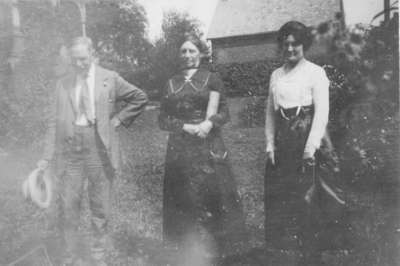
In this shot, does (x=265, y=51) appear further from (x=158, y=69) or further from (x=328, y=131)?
(x=328, y=131)

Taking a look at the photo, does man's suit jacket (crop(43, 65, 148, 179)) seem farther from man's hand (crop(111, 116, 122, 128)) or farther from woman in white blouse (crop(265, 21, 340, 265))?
woman in white blouse (crop(265, 21, 340, 265))

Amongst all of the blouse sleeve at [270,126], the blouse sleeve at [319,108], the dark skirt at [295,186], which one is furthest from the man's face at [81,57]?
the blouse sleeve at [319,108]

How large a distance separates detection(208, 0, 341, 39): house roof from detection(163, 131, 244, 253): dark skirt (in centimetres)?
110

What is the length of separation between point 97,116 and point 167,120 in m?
0.55

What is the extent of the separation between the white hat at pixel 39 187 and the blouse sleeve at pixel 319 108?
2012mm

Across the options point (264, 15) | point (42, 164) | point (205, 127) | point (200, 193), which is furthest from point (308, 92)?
point (42, 164)

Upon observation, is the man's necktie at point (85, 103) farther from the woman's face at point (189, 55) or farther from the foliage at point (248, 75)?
the foliage at point (248, 75)

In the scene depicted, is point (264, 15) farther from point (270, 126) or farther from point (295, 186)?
point (295, 186)

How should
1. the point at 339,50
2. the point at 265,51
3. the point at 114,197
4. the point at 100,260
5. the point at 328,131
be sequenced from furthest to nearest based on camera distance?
the point at 114,197 < the point at 265,51 < the point at 100,260 < the point at 328,131 < the point at 339,50

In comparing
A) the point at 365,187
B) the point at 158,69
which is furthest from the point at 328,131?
the point at 158,69

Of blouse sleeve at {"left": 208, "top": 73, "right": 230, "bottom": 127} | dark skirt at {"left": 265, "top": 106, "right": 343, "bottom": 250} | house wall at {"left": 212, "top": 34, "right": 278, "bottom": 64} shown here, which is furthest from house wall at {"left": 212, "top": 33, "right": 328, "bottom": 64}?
dark skirt at {"left": 265, "top": 106, "right": 343, "bottom": 250}

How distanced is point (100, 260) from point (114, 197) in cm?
133

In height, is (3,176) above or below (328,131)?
below

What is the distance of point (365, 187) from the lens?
9.52 feet
